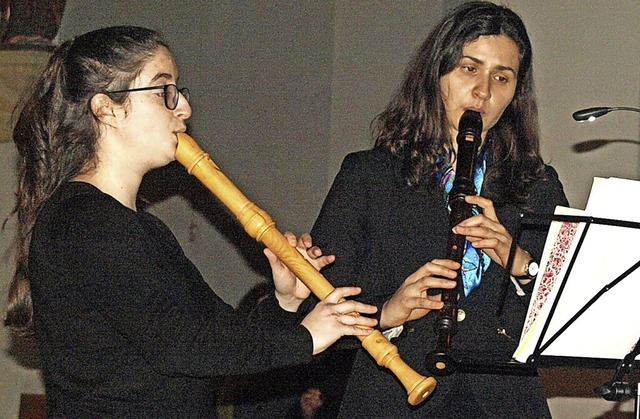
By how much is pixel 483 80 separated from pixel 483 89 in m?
0.04

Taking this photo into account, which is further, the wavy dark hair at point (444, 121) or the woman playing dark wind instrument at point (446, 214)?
the wavy dark hair at point (444, 121)

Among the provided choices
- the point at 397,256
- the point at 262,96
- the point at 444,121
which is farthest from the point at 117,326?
the point at 262,96

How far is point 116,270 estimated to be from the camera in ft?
7.00

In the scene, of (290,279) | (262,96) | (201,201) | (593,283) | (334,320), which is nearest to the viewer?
(593,283)

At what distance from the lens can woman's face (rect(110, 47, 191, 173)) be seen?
2363 mm

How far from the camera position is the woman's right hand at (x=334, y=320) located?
7.59ft

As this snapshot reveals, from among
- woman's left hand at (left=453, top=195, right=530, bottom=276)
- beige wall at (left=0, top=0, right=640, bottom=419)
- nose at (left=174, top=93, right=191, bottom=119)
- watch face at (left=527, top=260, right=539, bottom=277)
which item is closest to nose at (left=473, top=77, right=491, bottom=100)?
woman's left hand at (left=453, top=195, right=530, bottom=276)

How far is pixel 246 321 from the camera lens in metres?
2.33

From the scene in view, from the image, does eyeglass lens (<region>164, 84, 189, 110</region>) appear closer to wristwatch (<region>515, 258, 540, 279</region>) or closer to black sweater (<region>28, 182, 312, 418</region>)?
black sweater (<region>28, 182, 312, 418</region>)

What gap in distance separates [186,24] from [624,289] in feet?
12.4

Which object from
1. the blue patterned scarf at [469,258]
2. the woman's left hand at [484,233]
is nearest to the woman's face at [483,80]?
the blue patterned scarf at [469,258]

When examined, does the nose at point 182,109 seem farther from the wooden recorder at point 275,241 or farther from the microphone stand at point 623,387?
the microphone stand at point 623,387

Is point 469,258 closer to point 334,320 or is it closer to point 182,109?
point 334,320

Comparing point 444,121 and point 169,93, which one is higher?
point 169,93
